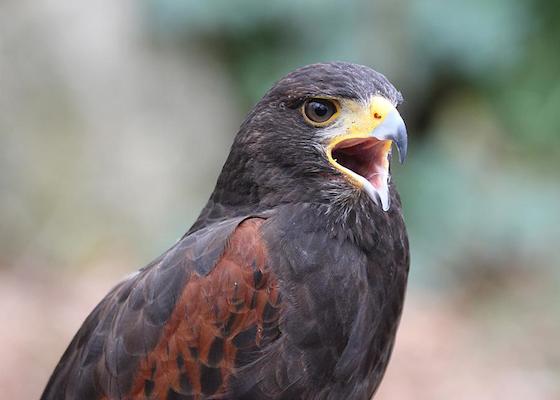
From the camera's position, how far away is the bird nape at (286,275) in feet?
11.4

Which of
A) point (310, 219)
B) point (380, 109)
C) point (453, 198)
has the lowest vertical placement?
point (310, 219)

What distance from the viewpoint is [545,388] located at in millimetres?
6969

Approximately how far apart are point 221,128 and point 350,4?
65.2 inches

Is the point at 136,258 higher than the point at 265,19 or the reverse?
the reverse

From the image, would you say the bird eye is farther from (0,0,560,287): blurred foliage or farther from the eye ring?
(0,0,560,287): blurred foliage

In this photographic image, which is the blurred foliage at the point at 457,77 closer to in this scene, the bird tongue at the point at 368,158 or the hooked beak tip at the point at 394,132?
the bird tongue at the point at 368,158

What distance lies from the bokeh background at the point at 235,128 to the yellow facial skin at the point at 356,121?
13.4 ft

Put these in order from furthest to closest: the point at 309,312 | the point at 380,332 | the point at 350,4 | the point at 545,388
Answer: the point at 350,4, the point at 545,388, the point at 380,332, the point at 309,312

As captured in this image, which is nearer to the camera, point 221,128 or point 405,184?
point 405,184

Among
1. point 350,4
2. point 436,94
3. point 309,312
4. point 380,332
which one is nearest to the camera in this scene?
point 309,312

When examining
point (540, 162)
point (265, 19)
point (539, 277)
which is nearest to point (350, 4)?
point (265, 19)

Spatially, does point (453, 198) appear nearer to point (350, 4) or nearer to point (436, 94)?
point (436, 94)

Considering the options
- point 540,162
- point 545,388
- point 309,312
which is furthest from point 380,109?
point 540,162

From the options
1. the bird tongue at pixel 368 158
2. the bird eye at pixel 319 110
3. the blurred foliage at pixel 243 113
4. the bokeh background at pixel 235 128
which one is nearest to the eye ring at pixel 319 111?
the bird eye at pixel 319 110
